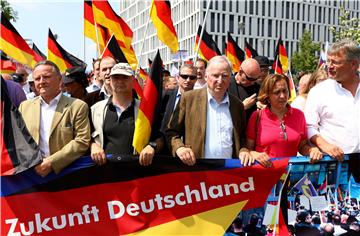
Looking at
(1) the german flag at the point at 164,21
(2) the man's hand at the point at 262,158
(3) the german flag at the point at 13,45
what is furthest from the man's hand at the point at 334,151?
(3) the german flag at the point at 13,45

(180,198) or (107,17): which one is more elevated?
(107,17)

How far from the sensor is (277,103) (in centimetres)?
423

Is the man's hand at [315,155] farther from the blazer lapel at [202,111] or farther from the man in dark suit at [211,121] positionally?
the blazer lapel at [202,111]

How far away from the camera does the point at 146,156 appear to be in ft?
13.0

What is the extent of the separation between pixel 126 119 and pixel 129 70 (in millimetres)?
492

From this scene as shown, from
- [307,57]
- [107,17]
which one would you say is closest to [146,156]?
[107,17]

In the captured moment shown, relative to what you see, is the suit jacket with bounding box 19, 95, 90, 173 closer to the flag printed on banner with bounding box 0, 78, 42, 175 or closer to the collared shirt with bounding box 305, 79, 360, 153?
the flag printed on banner with bounding box 0, 78, 42, 175

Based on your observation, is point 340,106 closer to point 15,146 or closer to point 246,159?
point 246,159

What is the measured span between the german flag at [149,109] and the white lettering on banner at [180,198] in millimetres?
515

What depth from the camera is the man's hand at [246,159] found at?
402 centimetres

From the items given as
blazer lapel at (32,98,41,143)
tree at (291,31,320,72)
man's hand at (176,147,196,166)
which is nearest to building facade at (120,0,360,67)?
tree at (291,31,320,72)

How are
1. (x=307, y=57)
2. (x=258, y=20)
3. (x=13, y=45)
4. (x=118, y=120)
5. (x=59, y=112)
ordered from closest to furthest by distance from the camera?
(x=59, y=112)
(x=118, y=120)
(x=13, y=45)
(x=307, y=57)
(x=258, y=20)

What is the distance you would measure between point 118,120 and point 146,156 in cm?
52

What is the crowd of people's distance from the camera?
4.06 metres
